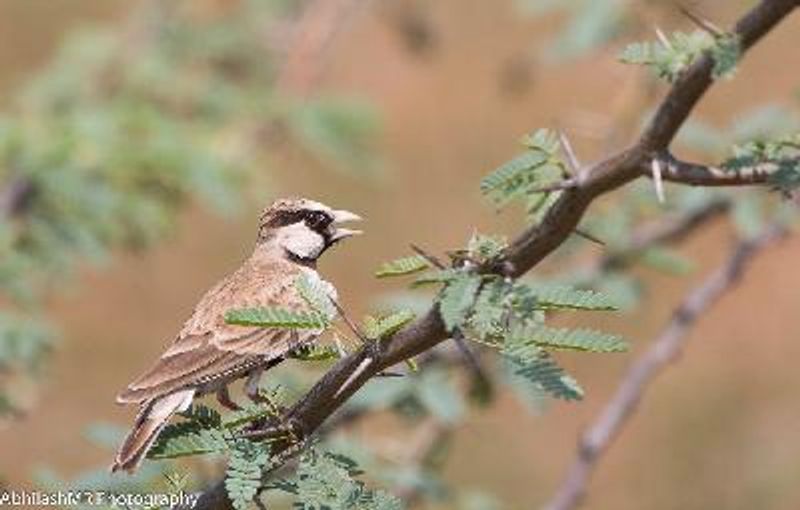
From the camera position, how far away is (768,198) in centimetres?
729

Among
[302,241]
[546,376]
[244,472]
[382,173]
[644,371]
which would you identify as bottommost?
[546,376]

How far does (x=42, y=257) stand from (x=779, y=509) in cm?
658

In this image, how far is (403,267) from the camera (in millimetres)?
3598

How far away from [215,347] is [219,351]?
1 cm

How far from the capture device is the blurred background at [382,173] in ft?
26.1

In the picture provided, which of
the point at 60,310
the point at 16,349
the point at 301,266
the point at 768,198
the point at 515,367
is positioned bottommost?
the point at 515,367

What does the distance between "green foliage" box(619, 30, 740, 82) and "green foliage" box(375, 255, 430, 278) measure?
647 mm

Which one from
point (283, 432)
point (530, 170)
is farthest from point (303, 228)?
point (283, 432)

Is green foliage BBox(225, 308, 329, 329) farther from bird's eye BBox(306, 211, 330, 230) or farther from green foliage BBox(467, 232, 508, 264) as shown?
bird's eye BBox(306, 211, 330, 230)

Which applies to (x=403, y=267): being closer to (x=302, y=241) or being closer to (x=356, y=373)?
(x=356, y=373)

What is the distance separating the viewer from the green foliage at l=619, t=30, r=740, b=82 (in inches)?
139

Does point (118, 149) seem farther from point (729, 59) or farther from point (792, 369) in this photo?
point (792, 369)

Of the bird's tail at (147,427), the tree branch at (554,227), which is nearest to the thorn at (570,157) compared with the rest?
the tree branch at (554,227)

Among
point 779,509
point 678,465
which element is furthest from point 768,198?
point 678,465
